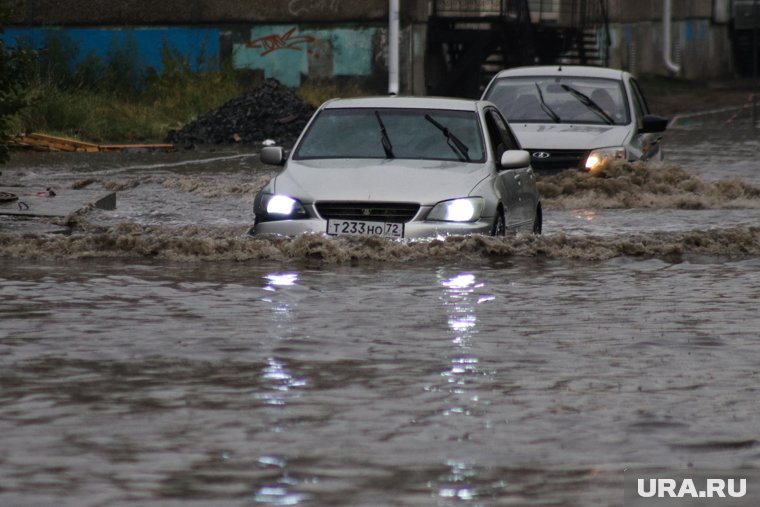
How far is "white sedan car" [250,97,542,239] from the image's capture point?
12500 millimetres

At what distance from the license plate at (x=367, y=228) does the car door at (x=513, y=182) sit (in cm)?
112

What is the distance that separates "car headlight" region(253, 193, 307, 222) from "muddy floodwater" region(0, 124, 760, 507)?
0.22m

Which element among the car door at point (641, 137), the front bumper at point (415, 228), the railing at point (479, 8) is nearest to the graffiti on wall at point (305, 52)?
the railing at point (479, 8)

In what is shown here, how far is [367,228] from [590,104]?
7.75 metres

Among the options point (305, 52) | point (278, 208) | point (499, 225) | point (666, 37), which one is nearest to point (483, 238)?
point (499, 225)

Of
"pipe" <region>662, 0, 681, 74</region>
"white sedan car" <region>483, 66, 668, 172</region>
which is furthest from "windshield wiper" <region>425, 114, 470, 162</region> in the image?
"pipe" <region>662, 0, 681, 74</region>

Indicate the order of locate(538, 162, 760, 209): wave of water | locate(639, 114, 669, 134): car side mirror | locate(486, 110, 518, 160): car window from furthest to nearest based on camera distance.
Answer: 1. locate(538, 162, 760, 209): wave of water
2. locate(639, 114, 669, 134): car side mirror
3. locate(486, 110, 518, 160): car window

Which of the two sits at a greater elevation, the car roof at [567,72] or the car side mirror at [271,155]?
the car roof at [567,72]

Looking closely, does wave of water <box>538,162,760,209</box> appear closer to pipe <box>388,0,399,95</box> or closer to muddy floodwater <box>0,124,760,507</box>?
muddy floodwater <box>0,124,760,507</box>

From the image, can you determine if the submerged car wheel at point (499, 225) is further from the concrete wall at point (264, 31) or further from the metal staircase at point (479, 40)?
the metal staircase at point (479, 40)

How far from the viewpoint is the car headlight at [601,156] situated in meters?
18.7

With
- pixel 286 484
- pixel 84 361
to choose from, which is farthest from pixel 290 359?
pixel 286 484

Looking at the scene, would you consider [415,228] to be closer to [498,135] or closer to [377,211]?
[377,211]

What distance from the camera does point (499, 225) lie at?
13.1 meters
